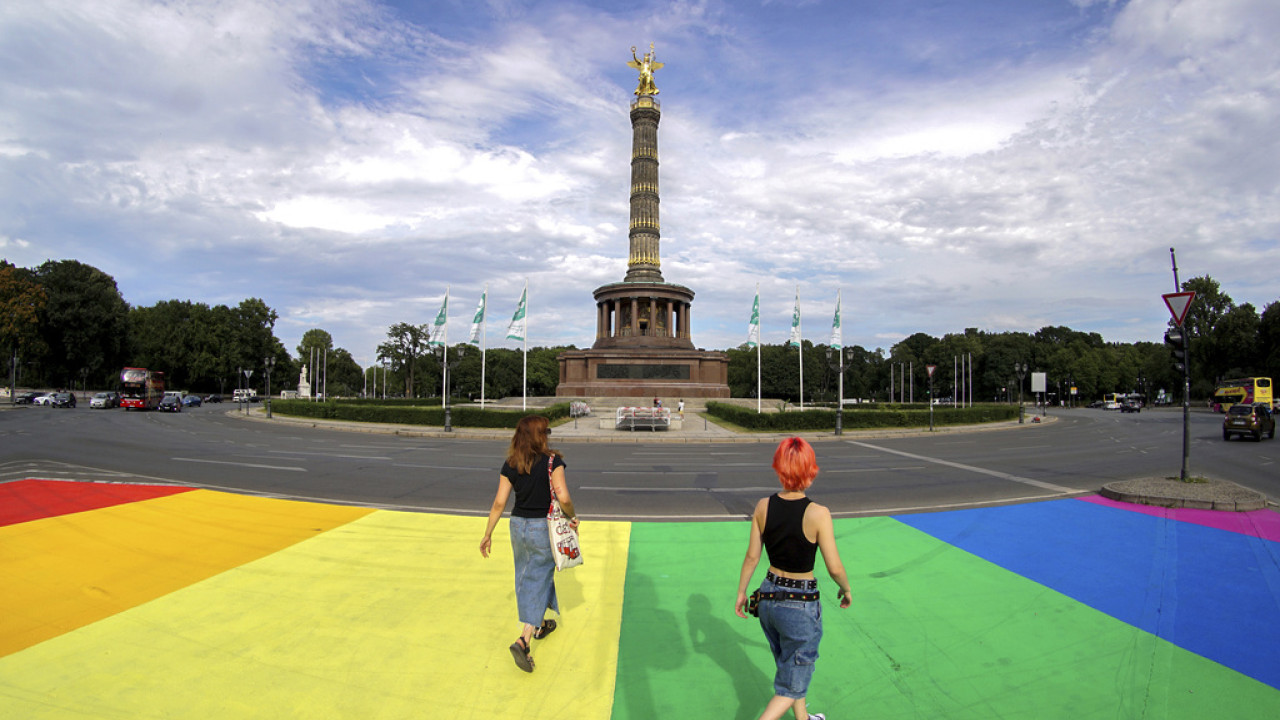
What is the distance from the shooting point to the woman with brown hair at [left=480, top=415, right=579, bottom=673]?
14.4ft

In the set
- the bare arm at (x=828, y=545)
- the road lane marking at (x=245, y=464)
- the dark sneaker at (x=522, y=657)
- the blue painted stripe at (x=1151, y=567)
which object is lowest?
the road lane marking at (x=245, y=464)

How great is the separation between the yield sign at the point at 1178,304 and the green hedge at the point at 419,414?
20.2 metres

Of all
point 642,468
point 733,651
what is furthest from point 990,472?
point 733,651

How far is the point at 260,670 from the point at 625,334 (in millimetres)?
49038

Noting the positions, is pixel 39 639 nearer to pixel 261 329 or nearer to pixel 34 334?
pixel 34 334

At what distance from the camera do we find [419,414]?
3059cm

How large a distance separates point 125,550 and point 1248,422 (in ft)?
114

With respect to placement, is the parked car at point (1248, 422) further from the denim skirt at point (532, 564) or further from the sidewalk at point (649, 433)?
the denim skirt at point (532, 564)

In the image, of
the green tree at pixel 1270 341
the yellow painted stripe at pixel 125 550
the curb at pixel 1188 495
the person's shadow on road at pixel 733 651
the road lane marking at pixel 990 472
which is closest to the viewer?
the person's shadow on road at pixel 733 651

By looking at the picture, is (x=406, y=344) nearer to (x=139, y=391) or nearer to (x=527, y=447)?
(x=139, y=391)

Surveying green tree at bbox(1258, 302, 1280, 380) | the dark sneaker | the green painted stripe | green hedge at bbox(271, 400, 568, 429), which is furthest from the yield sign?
green tree at bbox(1258, 302, 1280, 380)

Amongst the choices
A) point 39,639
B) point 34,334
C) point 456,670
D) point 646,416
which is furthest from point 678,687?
point 34,334

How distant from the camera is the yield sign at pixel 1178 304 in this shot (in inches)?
450

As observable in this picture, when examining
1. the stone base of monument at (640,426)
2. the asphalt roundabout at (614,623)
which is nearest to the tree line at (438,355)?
the stone base of monument at (640,426)
